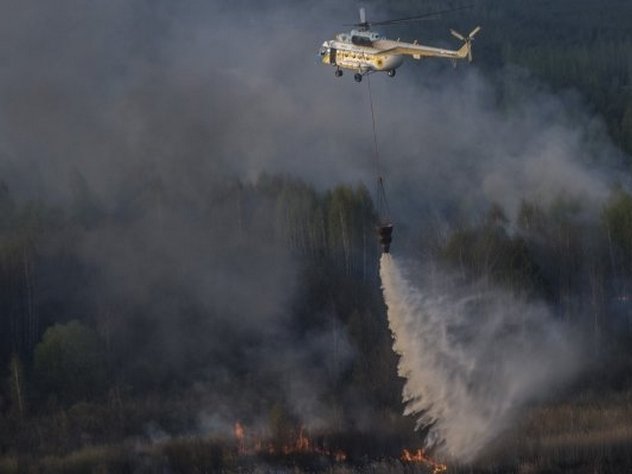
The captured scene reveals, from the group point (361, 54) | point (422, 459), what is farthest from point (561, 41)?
point (422, 459)

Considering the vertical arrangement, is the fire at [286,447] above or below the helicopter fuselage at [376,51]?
below

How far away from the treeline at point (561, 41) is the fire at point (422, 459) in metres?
44.1

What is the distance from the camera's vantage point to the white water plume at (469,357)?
4794 cm

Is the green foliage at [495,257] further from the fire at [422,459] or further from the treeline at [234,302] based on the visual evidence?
the fire at [422,459]

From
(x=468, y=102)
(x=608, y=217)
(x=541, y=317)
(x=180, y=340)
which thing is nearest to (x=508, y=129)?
(x=468, y=102)

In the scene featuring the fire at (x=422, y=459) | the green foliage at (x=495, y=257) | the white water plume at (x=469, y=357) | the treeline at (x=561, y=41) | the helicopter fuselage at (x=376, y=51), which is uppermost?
the treeline at (x=561, y=41)

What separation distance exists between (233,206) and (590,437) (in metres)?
31.8

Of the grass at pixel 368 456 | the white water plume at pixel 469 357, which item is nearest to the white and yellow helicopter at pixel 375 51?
the white water plume at pixel 469 357

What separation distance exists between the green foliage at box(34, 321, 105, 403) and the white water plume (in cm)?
1481

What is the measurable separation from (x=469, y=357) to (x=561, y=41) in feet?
277

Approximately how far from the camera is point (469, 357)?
5150 centimetres

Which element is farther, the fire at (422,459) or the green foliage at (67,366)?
the green foliage at (67,366)

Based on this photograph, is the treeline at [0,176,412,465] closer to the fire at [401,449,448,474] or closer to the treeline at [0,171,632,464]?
the treeline at [0,171,632,464]

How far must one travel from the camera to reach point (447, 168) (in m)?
82.6
